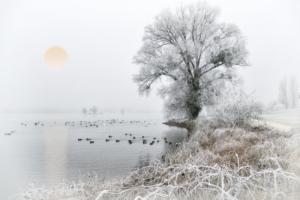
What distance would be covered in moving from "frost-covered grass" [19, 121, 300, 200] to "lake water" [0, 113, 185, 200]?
4.8 inches

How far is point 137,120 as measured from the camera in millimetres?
2322

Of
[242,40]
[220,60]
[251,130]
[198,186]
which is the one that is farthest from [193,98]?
[251,130]

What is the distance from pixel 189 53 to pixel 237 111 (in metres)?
1.45

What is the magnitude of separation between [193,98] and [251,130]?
106 cm

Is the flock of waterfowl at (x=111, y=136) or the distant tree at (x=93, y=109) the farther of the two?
the flock of waterfowl at (x=111, y=136)

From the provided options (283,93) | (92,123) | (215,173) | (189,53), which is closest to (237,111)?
(283,93)

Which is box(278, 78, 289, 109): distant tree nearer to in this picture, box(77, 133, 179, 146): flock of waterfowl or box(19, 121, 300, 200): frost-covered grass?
box(19, 121, 300, 200): frost-covered grass

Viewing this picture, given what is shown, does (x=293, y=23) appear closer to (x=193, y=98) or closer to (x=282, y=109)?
(x=282, y=109)

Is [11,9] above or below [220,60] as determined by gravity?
above

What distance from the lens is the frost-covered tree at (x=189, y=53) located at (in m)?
2.22

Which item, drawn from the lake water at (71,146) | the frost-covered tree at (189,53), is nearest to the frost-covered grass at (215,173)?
the lake water at (71,146)

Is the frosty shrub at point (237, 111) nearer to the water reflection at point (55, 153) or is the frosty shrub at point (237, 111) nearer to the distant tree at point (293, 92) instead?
the distant tree at point (293, 92)

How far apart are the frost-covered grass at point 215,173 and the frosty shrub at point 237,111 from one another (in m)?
0.15

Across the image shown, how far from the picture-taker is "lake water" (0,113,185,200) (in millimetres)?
2076
